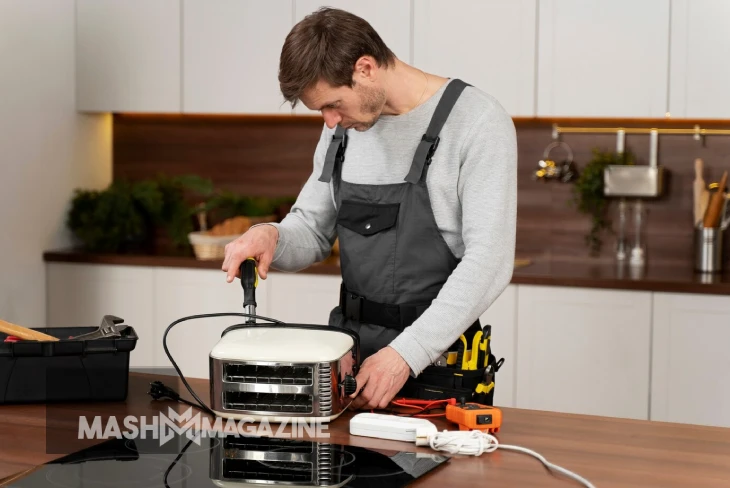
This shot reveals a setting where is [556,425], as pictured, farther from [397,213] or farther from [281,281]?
[281,281]

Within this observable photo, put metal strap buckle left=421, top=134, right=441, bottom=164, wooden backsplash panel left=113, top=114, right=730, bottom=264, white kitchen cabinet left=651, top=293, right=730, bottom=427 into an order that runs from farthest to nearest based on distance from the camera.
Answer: wooden backsplash panel left=113, top=114, right=730, bottom=264 < white kitchen cabinet left=651, top=293, right=730, bottom=427 < metal strap buckle left=421, top=134, right=441, bottom=164

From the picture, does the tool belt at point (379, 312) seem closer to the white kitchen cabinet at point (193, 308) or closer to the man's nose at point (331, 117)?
the man's nose at point (331, 117)

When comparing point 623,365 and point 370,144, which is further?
point 623,365

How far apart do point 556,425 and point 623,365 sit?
168 cm

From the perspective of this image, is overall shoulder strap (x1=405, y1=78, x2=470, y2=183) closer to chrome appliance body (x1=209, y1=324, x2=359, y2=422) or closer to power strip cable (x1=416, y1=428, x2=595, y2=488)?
chrome appliance body (x1=209, y1=324, x2=359, y2=422)

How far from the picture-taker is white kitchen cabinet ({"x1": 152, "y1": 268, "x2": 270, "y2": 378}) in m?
3.56

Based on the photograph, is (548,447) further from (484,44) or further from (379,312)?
(484,44)

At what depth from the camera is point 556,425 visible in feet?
5.26

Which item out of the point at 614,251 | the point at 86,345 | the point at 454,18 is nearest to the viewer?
the point at 86,345

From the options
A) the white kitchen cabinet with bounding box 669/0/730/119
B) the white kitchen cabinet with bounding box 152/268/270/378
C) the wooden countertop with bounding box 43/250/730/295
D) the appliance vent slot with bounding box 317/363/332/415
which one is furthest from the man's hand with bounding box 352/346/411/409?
the white kitchen cabinet with bounding box 669/0/730/119

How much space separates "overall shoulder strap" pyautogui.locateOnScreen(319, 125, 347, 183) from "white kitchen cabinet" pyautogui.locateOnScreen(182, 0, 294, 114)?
1.59 metres

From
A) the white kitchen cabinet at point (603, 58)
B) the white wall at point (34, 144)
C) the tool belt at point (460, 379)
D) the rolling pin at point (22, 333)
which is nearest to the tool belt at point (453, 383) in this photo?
the tool belt at point (460, 379)

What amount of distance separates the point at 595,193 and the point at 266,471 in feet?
8.27

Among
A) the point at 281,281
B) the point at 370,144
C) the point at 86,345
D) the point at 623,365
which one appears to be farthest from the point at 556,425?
the point at 281,281
